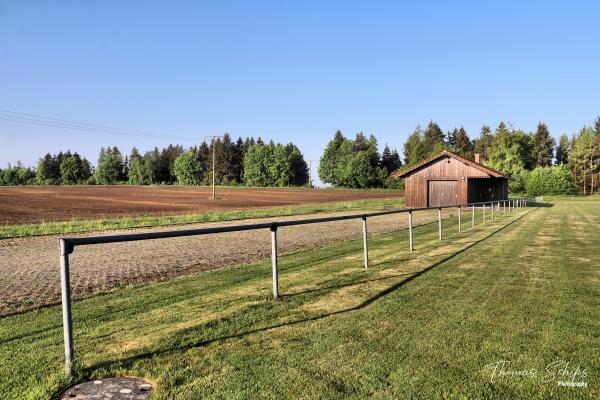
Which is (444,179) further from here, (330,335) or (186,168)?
(186,168)

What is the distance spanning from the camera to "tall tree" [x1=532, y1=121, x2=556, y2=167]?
113 m

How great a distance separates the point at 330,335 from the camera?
469 centimetres

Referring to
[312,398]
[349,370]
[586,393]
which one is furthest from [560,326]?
[312,398]

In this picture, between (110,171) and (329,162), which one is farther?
(110,171)

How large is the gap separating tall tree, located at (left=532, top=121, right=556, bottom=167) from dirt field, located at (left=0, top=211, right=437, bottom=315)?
113451 millimetres

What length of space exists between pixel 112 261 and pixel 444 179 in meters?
32.5

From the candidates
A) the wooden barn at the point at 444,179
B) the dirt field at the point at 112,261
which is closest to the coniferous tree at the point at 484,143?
the wooden barn at the point at 444,179

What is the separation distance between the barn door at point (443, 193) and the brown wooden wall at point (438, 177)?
365 millimetres

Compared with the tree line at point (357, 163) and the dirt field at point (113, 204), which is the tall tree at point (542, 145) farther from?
the dirt field at point (113, 204)

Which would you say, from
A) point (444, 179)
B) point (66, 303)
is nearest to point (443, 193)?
point (444, 179)

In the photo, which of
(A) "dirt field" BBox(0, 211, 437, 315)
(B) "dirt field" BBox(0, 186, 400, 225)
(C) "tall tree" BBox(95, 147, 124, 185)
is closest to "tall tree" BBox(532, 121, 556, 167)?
(B) "dirt field" BBox(0, 186, 400, 225)

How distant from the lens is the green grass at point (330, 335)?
3.51 metres

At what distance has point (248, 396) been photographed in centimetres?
331

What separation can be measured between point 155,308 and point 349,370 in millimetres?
3464
